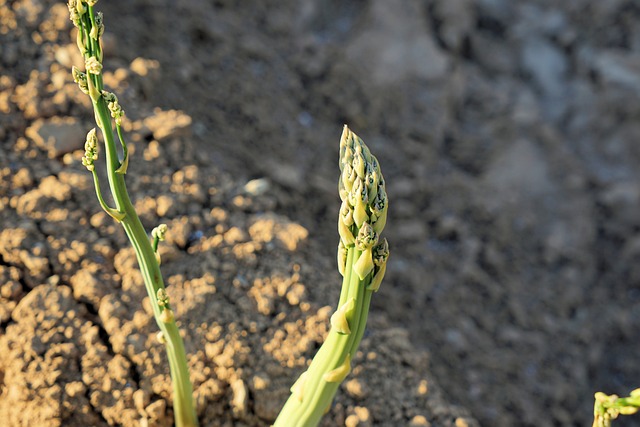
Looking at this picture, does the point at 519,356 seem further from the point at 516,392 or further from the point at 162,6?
the point at 162,6

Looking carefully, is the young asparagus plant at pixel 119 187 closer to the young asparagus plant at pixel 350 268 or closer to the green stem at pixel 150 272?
the green stem at pixel 150 272

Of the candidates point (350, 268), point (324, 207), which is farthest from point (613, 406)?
point (324, 207)

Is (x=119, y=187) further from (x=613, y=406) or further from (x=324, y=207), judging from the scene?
(x=324, y=207)

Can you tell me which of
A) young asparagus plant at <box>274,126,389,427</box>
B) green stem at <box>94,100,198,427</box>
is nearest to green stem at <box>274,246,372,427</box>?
young asparagus plant at <box>274,126,389,427</box>

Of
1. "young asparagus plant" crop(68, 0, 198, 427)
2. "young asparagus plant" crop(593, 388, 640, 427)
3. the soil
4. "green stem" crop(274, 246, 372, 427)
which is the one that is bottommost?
"young asparagus plant" crop(593, 388, 640, 427)

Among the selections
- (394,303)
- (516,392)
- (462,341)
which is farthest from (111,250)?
(516,392)

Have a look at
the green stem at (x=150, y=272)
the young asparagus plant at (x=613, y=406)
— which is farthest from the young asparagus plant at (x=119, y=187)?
the young asparagus plant at (x=613, y=406)

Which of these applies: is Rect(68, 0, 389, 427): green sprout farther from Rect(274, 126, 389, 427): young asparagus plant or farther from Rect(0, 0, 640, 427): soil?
Rect(0, 0, 640, 427): soil
